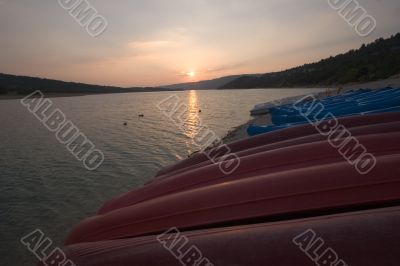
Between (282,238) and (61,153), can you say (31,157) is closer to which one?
(61,153)

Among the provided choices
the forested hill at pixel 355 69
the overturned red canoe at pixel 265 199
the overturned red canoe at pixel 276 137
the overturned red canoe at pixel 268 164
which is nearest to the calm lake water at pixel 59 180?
the overturned red canoe at pixel 276 137

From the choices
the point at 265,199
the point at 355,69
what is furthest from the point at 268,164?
the point at 355,69

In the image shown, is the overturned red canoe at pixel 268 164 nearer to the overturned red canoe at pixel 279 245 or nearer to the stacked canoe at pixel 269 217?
the stacked canoe at pixel 269 217

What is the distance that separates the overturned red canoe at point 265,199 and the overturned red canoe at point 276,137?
200 centimetres

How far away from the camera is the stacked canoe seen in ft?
6.82

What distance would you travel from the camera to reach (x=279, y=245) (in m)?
2.13

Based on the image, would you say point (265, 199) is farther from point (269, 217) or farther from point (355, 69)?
point (355, 69)

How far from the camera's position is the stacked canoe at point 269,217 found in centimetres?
208

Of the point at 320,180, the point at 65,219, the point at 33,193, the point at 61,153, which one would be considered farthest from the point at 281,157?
the point at 61,153

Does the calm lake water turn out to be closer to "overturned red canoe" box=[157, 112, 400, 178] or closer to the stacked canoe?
"overturned red canoe" box=[157, 112, 400, 178]

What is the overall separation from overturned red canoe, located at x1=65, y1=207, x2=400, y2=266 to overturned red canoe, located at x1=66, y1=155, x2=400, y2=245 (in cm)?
27

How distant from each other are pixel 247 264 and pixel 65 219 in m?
5.96

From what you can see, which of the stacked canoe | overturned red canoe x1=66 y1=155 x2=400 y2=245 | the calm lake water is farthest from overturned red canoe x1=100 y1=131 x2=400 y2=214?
the calm lake water

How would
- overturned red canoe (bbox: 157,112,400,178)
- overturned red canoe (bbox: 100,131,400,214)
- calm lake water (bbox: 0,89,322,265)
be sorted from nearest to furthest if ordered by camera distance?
overturned red canoe (bbox: 100,131,400,214)
overturned red canoe (bbox: 157,112,400,178)
calm lake water (bbox: 0,89,322,265)
